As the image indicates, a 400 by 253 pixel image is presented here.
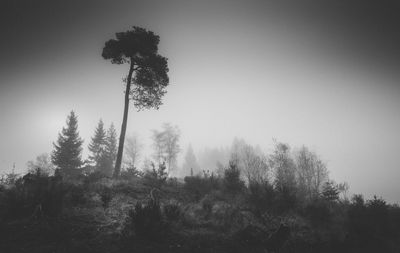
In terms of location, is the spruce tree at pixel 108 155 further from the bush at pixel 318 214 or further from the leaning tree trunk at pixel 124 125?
the bush at pixel 318 214

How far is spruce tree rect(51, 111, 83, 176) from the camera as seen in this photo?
3033cm

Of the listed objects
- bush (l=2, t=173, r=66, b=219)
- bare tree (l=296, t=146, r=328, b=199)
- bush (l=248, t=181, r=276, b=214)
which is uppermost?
bare tree (l=296, t=146, r=328, b=199)

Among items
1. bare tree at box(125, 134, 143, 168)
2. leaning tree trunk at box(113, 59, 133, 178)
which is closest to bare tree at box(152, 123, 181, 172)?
bare tree at box(125, 134, 143, 168)

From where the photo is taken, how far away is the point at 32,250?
11.8 feet

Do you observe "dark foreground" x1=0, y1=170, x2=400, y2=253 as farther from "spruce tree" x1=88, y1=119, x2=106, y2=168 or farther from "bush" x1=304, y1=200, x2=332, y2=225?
"spruce tree" x1=88, y1=119, x2=106, y2=168

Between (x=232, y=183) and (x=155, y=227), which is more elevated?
(x=232, y=183)

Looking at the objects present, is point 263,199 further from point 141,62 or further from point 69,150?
point 69,150

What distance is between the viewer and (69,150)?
30984mm

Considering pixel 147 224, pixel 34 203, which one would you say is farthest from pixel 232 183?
pixel 34 203

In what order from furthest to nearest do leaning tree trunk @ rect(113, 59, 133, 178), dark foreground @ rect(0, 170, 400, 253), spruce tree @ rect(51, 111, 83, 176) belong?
spruce tree @ rect(51, 111, 83, 176), leaning tree trunk @ rect(113, 59, 133, 178), dark foreground @ rect(0, 170, 400, 253)

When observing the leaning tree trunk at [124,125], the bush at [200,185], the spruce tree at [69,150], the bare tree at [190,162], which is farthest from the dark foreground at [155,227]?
the bare tree at [190,162]

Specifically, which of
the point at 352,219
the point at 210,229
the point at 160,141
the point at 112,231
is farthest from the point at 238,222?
the point at 160,141

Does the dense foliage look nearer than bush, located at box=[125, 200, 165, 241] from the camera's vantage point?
Yes

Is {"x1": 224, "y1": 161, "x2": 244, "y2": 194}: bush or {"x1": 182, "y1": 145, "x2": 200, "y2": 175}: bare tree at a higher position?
{"x1": 182, "y1": 145, "x2": 200, "y2": 175}: bare tree
